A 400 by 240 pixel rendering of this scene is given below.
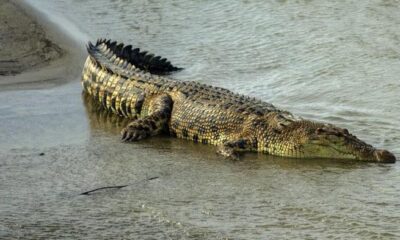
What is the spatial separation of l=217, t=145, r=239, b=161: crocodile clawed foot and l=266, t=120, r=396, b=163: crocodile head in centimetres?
33

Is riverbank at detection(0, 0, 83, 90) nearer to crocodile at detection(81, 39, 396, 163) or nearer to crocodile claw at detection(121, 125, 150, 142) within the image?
crocodile at detection(81, 39, 396, 163)

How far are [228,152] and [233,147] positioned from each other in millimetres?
116

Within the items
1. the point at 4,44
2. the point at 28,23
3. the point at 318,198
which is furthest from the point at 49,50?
the point at 318,198

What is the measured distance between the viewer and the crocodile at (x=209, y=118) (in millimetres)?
6594

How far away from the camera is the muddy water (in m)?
4.95

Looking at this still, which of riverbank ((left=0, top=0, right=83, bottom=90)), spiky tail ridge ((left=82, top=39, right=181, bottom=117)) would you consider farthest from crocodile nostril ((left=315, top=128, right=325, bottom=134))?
riverbank ((left=0, top=0, right=83, bottom=90))

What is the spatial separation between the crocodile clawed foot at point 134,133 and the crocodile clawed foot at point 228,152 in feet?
2.53

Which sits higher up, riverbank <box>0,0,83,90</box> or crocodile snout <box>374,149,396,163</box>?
riverbank <box>0,0,83,90</box>

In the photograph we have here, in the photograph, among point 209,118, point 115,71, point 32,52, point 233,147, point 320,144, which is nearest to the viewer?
point 320,144

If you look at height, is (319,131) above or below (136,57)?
below

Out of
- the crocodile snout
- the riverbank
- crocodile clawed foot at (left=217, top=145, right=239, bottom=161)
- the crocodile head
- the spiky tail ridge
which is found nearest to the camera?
the crocodile snout

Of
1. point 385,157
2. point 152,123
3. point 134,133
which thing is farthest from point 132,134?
point 385,157

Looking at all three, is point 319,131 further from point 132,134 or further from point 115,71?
point 115,71

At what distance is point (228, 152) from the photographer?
6.64 meters
